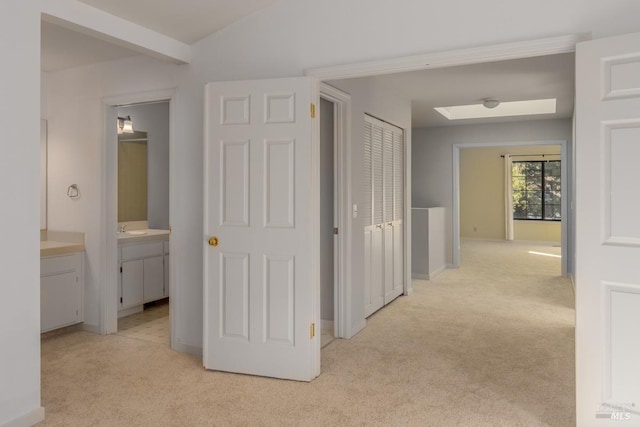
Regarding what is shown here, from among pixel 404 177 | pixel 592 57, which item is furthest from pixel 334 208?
pixel 592 57

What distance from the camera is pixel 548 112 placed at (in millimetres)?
6645

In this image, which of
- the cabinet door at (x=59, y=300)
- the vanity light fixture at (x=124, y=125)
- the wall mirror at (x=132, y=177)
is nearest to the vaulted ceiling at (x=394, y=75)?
the vanity light fixture at (x=124, y=125)

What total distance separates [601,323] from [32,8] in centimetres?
339

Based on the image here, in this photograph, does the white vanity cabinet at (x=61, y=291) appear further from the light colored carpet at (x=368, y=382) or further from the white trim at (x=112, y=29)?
the white trim at (x=112, y=29)

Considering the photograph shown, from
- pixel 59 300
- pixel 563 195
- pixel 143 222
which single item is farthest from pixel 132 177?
pixel 563 195

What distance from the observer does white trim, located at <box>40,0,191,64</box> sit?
8.68 feet

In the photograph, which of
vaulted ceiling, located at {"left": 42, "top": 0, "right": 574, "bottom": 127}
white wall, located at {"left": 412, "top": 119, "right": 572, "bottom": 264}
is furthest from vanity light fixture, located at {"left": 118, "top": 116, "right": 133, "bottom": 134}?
white wall, located at {"left": 412, "top": 119, "right": 572, "bottom": 264}

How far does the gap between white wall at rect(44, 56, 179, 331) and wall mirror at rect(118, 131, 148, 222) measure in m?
0.88

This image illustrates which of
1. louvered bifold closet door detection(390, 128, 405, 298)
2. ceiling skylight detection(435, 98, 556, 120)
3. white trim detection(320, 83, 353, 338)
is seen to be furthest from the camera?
ceiling skylight detection(435, 98, 556, 120)

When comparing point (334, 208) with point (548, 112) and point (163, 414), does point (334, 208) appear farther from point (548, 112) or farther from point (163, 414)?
point (548, 112)

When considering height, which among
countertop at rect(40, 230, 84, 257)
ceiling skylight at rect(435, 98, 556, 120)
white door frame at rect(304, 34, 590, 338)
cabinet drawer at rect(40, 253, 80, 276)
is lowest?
cabinet drawer at rect(40, 253, 80, 276)

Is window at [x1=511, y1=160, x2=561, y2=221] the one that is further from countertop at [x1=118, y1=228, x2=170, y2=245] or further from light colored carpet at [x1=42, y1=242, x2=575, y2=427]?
countertop at [x1=118, y1=228, x2=170, y2=245]

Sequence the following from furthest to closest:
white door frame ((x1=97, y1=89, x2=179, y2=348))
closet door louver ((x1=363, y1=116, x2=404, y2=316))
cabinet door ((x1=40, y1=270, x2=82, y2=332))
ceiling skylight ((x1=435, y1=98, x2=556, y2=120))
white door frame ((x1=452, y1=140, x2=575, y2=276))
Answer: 1. white door frame ((x1=452, y1=140, x2=575, y2=276))
2. ceiling skylight ((x1=435, y1=98, x2=556, y2=120))
3. closet door louver ((x1=363, y1=116, x2=404, y2=316))
4. white door frame ((x1=97, y1=89, x2=179, y2=348))
5. cabinet door ((x1=40, y1=270, x2=82, y2=332))

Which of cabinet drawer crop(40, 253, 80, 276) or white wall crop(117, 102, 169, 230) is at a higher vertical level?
white wall crop(117, 102, 169, 230)
